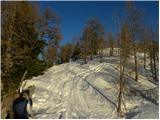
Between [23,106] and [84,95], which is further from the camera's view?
[84,95]

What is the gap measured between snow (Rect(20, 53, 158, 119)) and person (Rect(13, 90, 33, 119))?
47 cm

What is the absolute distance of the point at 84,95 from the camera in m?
30.0

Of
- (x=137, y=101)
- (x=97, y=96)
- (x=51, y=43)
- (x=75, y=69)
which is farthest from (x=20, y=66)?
(x=75, y=69)

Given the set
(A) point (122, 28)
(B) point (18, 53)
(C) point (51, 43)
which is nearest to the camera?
(B) point (18, 53)

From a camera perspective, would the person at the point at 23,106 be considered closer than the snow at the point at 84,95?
Yes

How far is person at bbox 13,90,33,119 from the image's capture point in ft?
80.6

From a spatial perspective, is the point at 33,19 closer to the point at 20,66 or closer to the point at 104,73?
the point at 20,66

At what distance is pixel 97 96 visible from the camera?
98.0 feet

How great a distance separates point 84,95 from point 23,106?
654cm

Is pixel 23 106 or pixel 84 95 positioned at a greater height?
pixel 23 106

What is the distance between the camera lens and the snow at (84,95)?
24922 millimetres

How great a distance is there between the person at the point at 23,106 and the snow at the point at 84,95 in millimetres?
471

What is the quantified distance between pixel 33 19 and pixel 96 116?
9468 mm

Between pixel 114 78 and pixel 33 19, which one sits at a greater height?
pixel 33 19
